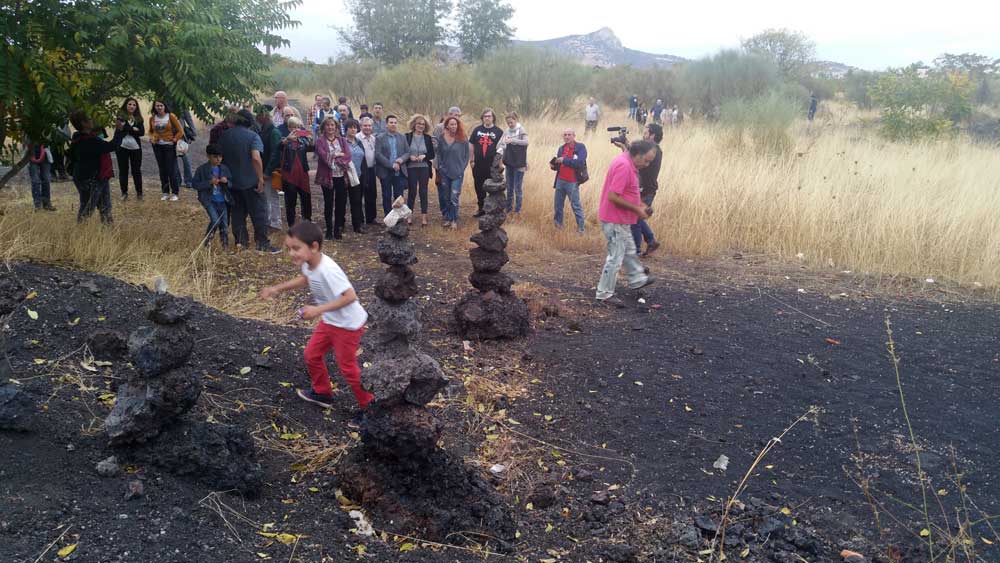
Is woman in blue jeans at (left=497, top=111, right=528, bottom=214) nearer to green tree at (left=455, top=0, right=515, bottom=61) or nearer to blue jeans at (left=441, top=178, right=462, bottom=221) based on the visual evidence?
blue jeans at (left=441, top=178, right=462, bottom=221)

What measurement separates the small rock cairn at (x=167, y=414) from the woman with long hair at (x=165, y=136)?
8.37 meters

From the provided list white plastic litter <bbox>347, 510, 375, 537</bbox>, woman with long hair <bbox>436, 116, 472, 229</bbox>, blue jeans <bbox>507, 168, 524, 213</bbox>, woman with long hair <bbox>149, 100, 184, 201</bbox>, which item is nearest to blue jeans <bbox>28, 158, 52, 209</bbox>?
woman with long hair <bbox>149, 100, 184, 201</bbox>

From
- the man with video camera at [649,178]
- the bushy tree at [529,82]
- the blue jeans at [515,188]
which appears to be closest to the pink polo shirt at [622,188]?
the man with video camera at [649,178]

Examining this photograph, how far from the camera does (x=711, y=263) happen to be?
31.5 ft

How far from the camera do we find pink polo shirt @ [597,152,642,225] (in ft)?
23.1

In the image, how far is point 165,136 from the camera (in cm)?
1077

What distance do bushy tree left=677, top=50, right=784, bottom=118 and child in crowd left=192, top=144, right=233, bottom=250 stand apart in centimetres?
1981

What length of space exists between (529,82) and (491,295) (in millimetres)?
20296

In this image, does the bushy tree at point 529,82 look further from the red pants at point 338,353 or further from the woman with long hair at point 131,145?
the red pants at point 338,353

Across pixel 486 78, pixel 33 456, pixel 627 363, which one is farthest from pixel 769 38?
pixel 33 456

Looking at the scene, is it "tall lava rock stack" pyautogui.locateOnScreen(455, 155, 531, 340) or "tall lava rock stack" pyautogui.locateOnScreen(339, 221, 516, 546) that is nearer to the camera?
"tall lava rock stack" pyautogui.locateOnScreen(339, 221, 516, 546)

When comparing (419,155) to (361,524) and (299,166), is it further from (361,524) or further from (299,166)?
(361,524)

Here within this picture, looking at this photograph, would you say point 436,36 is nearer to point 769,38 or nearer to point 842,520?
point 769,38

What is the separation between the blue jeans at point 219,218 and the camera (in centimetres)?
824
